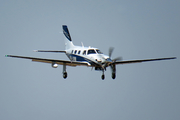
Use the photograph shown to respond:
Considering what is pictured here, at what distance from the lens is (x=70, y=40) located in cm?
4691

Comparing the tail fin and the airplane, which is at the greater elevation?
the tail fin

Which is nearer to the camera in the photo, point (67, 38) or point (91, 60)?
point (91, 60)

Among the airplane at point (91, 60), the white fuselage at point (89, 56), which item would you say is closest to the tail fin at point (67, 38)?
the white fuselage at point (89, 56)

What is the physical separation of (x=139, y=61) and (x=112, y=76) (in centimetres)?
427

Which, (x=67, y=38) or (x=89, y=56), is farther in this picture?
(x=67, y=38)

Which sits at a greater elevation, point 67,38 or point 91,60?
point 67,38

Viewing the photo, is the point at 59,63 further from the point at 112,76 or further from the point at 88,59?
the point at 112,76

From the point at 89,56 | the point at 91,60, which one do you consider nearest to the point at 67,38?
the point at 89,56

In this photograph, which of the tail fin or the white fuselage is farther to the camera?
the tail fin

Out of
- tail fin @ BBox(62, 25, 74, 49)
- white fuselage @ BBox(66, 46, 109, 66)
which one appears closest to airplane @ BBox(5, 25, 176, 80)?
white fuselage @ BBox(66, 46, 109, 66)

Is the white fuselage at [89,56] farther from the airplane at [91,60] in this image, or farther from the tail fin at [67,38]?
the tail fin at [67,38]

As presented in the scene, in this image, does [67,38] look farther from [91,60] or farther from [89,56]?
[91,60]

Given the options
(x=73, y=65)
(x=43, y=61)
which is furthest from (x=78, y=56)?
(x=43, y=61)

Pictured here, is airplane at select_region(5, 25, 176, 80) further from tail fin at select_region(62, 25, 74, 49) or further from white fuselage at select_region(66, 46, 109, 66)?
tail fin at select_region(62, 25, 74, 49)
